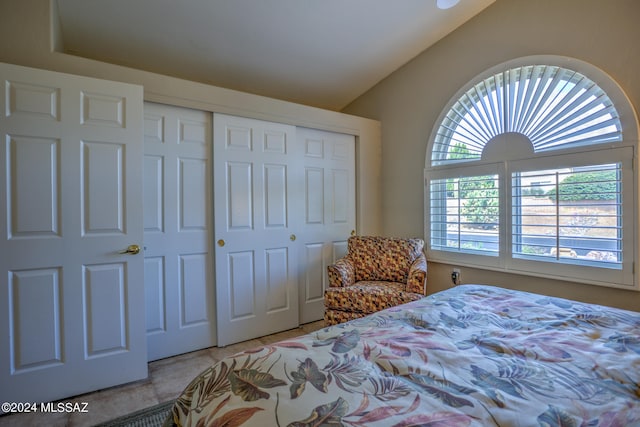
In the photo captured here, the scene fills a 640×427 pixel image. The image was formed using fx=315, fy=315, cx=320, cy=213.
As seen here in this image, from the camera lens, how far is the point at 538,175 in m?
2.45

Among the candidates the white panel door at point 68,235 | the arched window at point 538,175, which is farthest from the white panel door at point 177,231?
the arched window at point 538,175

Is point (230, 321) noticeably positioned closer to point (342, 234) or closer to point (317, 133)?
point (342, 234)

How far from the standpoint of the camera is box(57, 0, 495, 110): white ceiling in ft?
7.54

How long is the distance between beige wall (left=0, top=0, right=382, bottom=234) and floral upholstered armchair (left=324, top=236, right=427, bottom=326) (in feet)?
1.77

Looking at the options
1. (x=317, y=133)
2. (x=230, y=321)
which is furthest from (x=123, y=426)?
(x=317, y=133)

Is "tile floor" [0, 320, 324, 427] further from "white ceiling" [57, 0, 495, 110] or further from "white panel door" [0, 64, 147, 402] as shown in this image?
"white ceiling" [57, 0, 495, 110]

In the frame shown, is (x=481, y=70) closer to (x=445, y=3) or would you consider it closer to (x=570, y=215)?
(x=445, y=3)

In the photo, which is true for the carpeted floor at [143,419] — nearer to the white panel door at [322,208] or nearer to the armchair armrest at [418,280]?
the white panel door at [322,208]

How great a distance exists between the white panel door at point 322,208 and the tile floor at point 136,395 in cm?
100

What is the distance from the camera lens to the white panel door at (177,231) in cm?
244

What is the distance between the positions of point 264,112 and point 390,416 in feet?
8.78

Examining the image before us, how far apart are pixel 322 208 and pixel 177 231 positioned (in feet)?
4.72

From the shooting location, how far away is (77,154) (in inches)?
77.3

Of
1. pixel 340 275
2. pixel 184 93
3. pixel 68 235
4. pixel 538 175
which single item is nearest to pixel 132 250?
pixel 68 235
